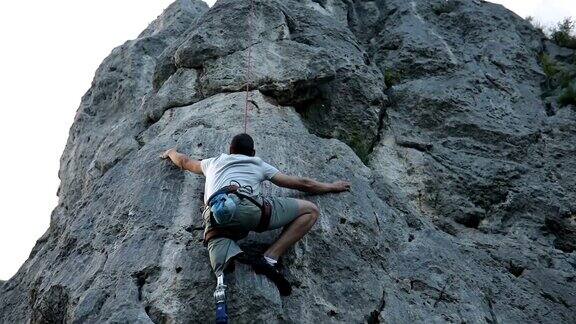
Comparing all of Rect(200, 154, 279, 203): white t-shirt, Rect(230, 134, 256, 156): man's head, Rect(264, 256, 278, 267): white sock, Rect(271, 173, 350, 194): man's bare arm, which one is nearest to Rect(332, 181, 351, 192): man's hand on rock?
Rect(271, 173, 350, 194): man's bare arm

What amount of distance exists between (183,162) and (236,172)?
4.63ft

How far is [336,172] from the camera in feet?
32.7

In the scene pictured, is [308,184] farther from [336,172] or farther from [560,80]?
[560,80]

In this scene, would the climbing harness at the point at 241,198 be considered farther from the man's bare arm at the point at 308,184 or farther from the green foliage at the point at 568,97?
the green foliage at the point at 568,97

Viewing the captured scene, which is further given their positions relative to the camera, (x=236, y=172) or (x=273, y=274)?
(x=236, y=172)

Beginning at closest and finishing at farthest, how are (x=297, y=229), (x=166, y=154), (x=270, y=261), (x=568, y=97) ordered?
(x=270, y=261)
(x=297, y=229)
(x=166, y=154)
(x=568, y=97)

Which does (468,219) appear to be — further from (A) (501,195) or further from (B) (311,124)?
(B) (311,124)

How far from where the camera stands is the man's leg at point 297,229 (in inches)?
305

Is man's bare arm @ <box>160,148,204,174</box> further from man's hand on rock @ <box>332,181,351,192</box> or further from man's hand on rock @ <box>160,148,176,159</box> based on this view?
man's hand on rock @ <box>332,181,351,192</box>

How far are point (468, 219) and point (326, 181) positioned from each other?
2.96 meters

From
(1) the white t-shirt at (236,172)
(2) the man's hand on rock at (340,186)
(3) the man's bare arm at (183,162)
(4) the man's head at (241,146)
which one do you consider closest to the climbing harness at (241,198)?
(1) the white t-shirt at (236,172)

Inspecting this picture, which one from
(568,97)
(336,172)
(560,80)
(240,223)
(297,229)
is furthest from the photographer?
(560,80)

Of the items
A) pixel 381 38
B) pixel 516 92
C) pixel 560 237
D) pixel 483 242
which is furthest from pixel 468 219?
pixel 381 38

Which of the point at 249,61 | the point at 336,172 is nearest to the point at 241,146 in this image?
the point at 336,172
